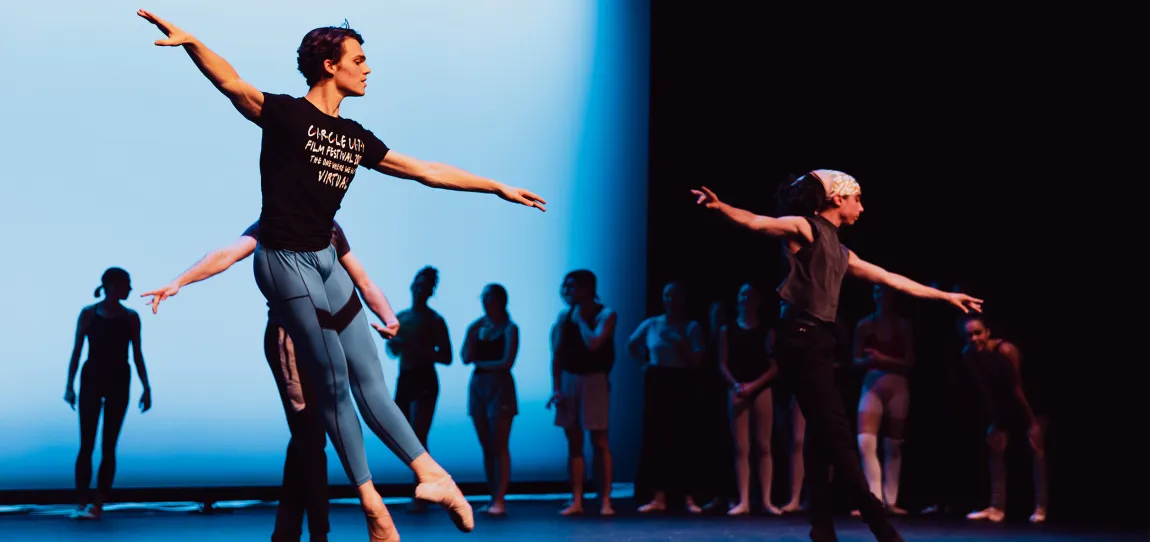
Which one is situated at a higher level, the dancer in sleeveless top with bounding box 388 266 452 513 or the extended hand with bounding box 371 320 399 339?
the dancer in sleeveless top with bounding box 388 266 452 513

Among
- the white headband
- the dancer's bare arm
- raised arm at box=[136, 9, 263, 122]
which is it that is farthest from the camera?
the white headband

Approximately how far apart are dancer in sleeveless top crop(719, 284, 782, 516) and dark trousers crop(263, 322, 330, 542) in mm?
3708

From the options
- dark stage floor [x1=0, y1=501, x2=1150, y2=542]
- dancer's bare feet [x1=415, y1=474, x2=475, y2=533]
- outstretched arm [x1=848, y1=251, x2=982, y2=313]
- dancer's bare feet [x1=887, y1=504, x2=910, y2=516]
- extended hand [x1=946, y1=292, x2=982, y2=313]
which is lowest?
dark stage floor [x1=0, y1=501, x2=1150, y2=542]

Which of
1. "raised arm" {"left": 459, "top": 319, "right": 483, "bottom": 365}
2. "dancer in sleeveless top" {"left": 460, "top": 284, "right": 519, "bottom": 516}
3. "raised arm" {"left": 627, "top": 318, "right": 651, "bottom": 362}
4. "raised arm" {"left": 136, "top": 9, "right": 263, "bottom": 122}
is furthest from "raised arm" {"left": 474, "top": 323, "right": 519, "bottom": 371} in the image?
"raised arm" {"left": 136, "top": 9, "right": 263, "bottom": 122}

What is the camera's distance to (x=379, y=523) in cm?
353

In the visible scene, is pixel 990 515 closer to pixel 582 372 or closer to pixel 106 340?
pixel 582 372

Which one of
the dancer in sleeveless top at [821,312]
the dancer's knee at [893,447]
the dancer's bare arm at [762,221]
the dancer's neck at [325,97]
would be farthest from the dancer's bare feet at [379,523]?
the dancer's knee at [893,447]

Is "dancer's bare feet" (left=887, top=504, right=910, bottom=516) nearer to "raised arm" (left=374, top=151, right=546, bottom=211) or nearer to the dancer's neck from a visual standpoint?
"raised arm" (left=374, top=151, right=546, bottom=211)

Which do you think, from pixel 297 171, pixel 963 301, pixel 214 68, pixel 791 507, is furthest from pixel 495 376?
pixel 214 68

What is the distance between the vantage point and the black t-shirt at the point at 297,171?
11.0 ft

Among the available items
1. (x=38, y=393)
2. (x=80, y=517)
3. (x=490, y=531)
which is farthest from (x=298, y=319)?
(x=38, y=393)

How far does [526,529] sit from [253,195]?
3.41 meters

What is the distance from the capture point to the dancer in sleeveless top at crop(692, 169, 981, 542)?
173 inches

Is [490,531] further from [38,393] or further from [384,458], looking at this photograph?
[38,393]
